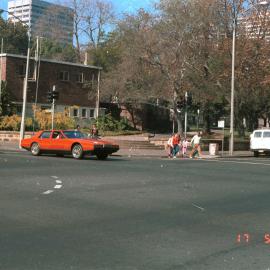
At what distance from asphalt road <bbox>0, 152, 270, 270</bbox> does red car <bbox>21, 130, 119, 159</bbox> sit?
28.8 feet

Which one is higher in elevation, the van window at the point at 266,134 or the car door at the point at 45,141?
the van window at the point at 266,134

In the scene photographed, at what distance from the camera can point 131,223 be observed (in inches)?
354

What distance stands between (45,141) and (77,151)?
2.18m

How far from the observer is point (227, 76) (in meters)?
40.3

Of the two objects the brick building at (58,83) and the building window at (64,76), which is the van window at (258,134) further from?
the building window at (64,76)

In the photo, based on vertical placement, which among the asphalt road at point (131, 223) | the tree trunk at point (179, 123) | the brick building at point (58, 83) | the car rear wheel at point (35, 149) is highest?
the brick building at point (58, 83)

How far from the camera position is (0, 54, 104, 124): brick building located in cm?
4706

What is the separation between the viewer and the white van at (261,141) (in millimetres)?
35031

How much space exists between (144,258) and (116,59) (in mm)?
58750

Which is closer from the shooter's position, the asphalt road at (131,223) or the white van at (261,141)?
the asphalt road at (131,223)

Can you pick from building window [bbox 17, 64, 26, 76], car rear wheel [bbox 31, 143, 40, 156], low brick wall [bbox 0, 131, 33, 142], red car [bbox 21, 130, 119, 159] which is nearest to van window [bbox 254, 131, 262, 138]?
red car [bbox 21, 130, 119, 159]

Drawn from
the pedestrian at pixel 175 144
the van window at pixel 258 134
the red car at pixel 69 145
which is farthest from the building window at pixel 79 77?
the red car at pixel 69 145

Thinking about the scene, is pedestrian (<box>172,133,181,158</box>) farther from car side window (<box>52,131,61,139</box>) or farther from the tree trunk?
→ the tree trunk

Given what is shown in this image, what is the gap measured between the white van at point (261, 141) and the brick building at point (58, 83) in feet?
66.3
